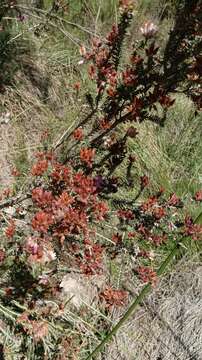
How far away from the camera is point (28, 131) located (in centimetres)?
319

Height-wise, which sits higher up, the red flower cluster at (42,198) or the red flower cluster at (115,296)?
the red flower cluster at (42,198)

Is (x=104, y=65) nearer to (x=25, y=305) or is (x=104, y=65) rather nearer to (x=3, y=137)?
(x=25, y=305)

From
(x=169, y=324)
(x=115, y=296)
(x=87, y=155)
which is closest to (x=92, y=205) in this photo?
(x=87, y=155)

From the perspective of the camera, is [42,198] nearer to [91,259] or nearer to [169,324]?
[91,259]

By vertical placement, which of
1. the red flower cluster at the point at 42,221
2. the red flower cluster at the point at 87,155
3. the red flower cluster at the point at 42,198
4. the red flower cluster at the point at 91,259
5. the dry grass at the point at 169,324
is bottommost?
the dry grass at the point at 169,324

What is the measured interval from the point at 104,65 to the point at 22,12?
1.62m

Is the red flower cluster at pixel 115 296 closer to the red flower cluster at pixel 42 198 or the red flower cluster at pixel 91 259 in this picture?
the red flower cluster at pixel 91 259

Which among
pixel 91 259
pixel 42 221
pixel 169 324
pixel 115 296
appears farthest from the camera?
pixel 169 324

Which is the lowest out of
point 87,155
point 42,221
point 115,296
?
point 115,296

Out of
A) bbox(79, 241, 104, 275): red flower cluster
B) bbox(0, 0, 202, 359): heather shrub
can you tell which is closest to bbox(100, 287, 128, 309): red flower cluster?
bbox(0, 0, 202, 359): heather shrub

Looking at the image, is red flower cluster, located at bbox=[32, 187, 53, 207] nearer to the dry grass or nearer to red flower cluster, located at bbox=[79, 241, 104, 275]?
red flower cluster, located at bbox=[79, 241, 104, 275]

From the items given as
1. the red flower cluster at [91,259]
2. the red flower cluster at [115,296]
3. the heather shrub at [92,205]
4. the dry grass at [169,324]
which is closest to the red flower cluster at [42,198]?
the heather shrub at [92,205]

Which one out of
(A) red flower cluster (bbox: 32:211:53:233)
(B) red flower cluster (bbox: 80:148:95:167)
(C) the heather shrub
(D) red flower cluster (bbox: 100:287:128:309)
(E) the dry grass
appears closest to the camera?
(A) red flower cluster (bbox: 32:211:53:233)

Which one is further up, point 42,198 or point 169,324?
point 42,198
